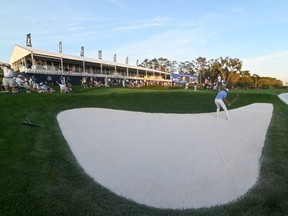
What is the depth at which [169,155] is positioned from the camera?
6.45m

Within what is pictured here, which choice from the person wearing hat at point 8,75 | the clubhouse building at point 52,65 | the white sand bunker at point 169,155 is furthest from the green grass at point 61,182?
the clubhouse building at point 52,65

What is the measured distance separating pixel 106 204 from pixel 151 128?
5.83 metres

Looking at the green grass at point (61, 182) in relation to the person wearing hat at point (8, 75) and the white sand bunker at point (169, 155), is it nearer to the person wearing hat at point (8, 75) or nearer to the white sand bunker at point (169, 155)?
the white sand bunker at point (169, 155)

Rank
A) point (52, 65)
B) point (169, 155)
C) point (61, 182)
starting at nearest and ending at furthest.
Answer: point (61, 182), point (169, 155), point (52, 65)

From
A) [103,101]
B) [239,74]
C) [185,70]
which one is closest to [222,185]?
[103,101]

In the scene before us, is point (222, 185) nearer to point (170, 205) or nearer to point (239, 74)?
point (170, 205)

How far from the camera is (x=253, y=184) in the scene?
4.69m

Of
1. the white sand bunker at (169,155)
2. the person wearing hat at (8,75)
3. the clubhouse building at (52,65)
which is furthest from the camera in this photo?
the clubhouse building at (52,65)

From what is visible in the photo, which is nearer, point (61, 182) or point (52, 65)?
point (61, 182)

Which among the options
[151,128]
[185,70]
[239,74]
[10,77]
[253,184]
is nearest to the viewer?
[253,184]

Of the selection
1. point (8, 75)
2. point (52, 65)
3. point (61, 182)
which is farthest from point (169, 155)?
point (52, 65)

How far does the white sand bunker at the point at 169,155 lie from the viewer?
446cm

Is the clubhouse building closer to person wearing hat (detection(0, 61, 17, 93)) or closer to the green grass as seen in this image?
person wearing hat (detection(0, 61, 17, 93))

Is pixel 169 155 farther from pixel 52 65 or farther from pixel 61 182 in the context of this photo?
pixel 52 65
